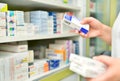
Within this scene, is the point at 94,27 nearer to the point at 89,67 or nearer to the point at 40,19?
the point at 40,19

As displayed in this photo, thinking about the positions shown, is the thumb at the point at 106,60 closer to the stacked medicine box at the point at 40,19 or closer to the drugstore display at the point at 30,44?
the drugstore display at the point at 30,44

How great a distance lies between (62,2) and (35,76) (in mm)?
681

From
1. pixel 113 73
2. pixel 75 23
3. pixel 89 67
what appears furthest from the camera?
pixel 75 23

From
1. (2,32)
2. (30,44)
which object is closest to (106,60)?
(2,32)

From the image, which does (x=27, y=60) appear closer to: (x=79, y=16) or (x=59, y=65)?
(x=59, y=65)

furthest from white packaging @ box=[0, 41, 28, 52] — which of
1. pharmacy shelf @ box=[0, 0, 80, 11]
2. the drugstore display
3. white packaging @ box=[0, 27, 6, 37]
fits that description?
pharmacy shelf @ box=[0, 0, 80, 11]

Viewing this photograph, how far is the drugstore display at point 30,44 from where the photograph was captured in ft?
3.73

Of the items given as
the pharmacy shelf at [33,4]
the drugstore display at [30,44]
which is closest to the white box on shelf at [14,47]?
the drugstore display at [30,44]

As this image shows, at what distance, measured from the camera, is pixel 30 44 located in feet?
6.22

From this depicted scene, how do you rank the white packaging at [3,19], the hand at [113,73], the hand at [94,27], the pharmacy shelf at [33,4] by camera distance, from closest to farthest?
the hand at [113,73] → the white packaging at [3,19] → the hand at [94,27] → the pharmacy shelf at [33,4]

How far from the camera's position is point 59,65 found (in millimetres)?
1679

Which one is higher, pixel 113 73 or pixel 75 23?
pixel 75 23

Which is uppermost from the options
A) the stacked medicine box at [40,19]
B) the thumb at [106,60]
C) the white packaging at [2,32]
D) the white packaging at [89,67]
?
the stacked medicine box at [40,19]

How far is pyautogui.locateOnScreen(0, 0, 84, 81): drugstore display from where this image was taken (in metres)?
1.14
